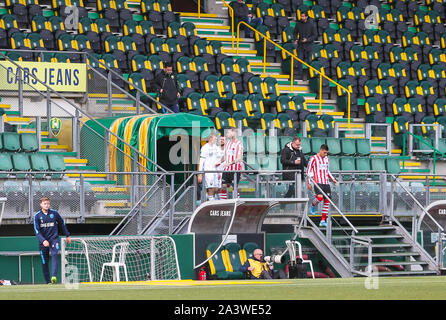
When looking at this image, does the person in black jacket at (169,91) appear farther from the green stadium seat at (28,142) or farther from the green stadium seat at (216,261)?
the green stadium seat at (216,261)

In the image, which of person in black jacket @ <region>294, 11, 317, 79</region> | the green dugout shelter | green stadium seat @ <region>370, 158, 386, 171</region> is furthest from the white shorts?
person in black jacket @ <region>294, 11, 317, 79</region>

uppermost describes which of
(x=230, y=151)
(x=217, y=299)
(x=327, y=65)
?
(x=327, y=65)

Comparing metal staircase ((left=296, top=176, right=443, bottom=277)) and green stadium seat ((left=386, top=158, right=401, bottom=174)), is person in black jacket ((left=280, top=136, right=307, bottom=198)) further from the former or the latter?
green stadium seat ((left=386, top=158, right=401, bottom=174))

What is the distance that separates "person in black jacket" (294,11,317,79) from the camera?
2661cm

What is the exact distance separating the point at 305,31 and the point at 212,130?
858 centimetres

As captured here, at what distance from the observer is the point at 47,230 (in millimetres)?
15531

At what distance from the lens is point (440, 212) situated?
18.7 m

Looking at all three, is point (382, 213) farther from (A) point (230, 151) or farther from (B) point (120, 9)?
(B) point (120, 9)

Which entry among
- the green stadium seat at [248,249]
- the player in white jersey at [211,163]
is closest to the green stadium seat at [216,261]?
the green stadium seat at [248,249]

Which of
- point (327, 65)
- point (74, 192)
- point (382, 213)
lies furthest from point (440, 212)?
point (327, 65)

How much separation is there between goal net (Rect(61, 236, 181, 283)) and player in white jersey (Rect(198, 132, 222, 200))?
1.22 meters

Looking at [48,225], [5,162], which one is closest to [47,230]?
[48,225]

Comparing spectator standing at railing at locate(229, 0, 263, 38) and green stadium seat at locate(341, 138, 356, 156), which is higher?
spectator standing at railing at locate(229, 0, 263, 38)
